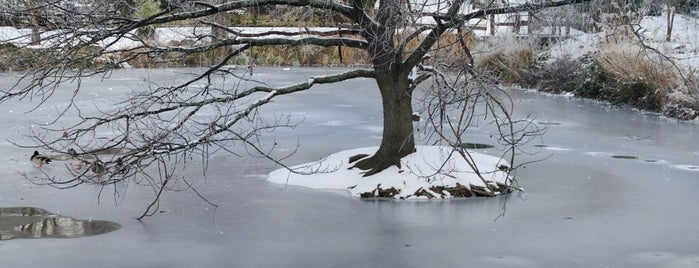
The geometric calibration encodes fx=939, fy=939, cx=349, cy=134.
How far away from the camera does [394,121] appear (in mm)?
9805

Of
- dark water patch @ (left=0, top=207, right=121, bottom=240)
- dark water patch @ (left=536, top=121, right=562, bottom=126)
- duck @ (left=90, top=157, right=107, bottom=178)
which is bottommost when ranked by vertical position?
dark water patch @ (left=0, top=207, right=121, bottom=240)

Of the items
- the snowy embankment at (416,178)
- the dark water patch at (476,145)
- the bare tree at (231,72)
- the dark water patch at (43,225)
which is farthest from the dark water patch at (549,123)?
the dark water patch at (43,225)

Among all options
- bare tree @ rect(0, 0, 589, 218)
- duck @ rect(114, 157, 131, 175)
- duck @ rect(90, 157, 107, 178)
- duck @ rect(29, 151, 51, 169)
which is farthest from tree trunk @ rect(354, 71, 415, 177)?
duck @ rect(29, 151, 51, 169)

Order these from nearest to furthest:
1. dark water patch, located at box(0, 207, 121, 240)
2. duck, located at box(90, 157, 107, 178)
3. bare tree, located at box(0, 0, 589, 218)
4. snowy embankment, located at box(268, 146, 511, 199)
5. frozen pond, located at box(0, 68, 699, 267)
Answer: frozen pond, located at box(0, 68, 699, 267) < dark water patch, located at box(0, 207, 121, 240) < duck, located at box(90, 157, 107, 178) < bare tree, located at box(0, 0, 589, 218) < snowy embankment, located at box(268, 146, 511, 199)

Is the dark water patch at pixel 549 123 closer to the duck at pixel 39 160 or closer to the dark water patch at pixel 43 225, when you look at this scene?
the duck at pixel 39 160

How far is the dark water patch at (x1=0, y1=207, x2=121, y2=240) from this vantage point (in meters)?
7.50

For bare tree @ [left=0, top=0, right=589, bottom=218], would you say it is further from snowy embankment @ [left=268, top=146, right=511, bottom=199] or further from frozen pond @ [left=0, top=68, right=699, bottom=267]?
frozen pond @ [left=0, top=68, right=699, bottom=267]

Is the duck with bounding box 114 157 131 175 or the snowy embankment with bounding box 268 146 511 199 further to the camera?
the snowy embankment with bounding box 268 146 511 199

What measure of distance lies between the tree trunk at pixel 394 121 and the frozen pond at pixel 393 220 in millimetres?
686

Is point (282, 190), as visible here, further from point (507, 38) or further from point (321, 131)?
point (507, 38)

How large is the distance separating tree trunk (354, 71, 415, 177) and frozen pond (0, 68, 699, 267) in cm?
69

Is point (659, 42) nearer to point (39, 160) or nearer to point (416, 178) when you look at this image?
point (416, 178)

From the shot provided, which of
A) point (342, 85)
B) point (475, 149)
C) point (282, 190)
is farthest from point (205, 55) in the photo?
point (282, 190)

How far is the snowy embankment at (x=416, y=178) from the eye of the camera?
9250 mm
